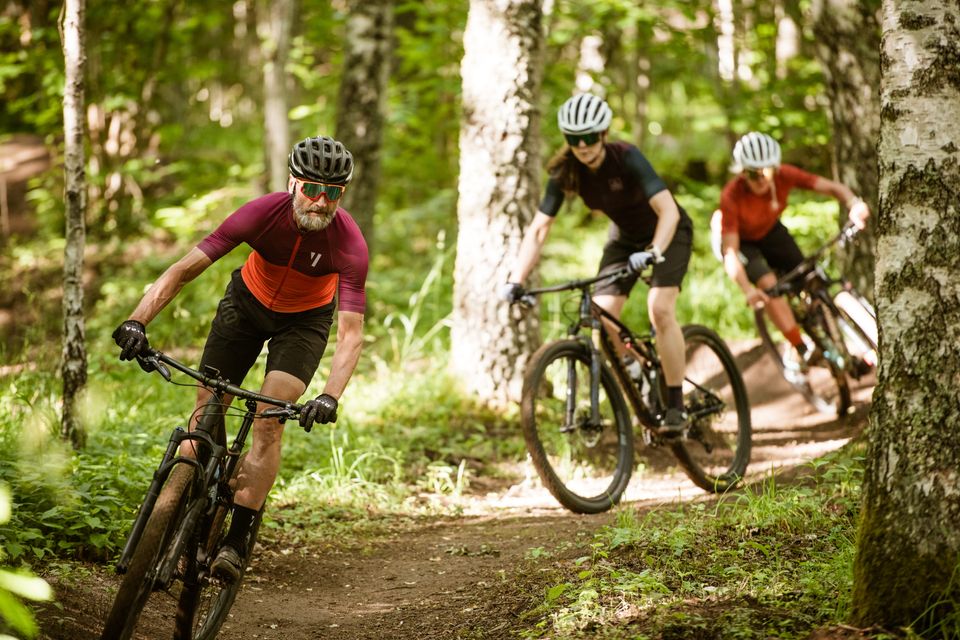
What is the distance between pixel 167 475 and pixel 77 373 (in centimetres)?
244

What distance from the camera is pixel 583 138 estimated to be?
5957 millimetres

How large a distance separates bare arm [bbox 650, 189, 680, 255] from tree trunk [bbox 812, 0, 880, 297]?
3173 millimetres

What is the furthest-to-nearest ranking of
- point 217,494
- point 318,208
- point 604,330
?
point 604,330
point 318,208
point 217,494

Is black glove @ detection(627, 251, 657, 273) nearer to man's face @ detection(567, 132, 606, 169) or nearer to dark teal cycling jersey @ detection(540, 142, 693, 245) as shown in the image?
dark teal cycling jersey @ detection(540, 142, 693, 245)

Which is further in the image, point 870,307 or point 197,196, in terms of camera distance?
point 197,196

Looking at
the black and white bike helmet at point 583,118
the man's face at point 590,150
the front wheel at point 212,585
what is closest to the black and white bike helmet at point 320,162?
the front wheel at point 212,585

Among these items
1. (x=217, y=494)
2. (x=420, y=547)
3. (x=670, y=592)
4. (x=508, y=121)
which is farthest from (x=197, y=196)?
(x=670, y=592)

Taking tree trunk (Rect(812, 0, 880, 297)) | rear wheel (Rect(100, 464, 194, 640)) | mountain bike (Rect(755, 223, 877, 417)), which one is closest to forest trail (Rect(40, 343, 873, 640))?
rear wheel (Rect(100, 464, 194, 640))

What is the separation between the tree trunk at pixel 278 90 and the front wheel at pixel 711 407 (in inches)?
225

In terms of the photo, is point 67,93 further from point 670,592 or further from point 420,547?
point 670,592

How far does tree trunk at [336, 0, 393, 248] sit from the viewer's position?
33.7 feet

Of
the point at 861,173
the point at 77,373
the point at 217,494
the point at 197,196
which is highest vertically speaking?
the point at 197,196

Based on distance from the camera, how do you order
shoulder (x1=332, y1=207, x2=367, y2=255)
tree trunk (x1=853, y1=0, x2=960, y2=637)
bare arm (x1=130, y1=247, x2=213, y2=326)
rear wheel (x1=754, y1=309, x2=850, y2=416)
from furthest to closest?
rear wheel (x1=754, y1=309, x2=850, y2=416), shoulder (x1=332, y1=207, x2=367, y2=255), bare arm (x1=130, y1=247, x2=213, y2=326), tree trunk (x1=853, y1=0, x2=960, y2=637)

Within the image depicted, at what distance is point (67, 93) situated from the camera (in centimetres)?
581
